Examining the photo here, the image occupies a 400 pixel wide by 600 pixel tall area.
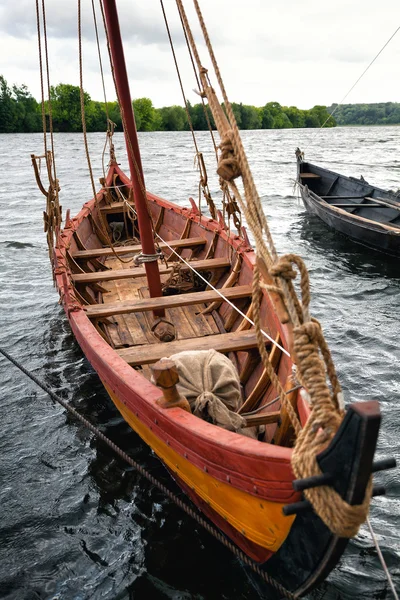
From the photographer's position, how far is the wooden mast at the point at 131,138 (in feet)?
18.8

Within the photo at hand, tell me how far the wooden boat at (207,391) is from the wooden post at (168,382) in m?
0.01

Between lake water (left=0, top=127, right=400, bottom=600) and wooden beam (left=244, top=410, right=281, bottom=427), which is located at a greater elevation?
wooden beam (left=244, top=410, right=281, bottom=427)

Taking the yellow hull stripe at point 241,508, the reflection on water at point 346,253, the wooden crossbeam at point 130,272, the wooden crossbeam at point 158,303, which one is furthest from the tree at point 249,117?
the yellow hull stripe at point 241,508

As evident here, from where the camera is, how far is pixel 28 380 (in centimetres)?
794

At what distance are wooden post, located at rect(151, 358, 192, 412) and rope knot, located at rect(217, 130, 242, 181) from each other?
4.35 feet

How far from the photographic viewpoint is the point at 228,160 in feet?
10.5

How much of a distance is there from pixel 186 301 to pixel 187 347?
3.80 ft

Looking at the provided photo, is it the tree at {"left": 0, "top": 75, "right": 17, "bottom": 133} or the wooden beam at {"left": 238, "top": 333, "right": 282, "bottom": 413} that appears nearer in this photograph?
the wooden beam at {"left": 238, "top": 333, "right": 282, "bottom": 413}

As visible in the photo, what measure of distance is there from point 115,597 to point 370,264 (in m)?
10.7

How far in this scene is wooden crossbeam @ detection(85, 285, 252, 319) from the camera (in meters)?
6.27

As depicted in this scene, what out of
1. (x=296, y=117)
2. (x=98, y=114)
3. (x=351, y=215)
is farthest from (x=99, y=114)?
(x=351, y=215)

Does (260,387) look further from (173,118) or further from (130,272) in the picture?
(173,118)

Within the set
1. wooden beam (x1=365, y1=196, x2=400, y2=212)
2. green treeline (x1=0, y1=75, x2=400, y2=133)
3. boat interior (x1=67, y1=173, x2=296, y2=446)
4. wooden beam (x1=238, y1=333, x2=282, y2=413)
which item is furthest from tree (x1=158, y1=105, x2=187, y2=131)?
wooden beam (x1=238, y1=333, x2=282, y2=413)

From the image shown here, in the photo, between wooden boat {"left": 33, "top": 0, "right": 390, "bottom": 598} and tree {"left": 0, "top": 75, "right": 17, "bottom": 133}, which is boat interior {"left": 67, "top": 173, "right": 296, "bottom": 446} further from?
tree {"left": 0, "top": 75, "right": 17, "bottom": 133}
